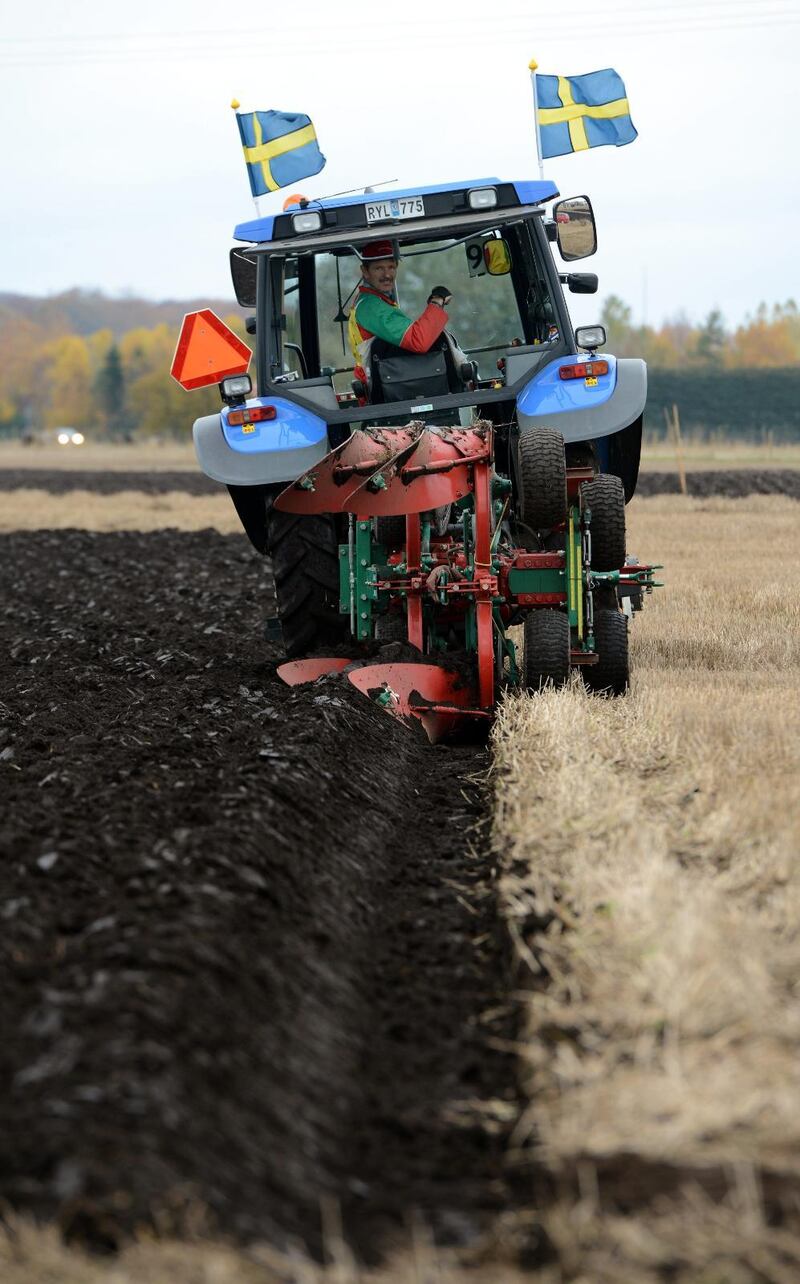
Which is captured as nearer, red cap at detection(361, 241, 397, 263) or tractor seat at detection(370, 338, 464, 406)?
red cap at detection(361, 241, 397, 263)

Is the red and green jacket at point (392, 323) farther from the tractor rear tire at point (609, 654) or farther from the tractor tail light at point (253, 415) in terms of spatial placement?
the tractor rear tire at point (609, 654)

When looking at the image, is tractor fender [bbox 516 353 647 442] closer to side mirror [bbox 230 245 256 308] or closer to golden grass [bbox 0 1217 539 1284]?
side mirror [bbox 230 245 256 308]

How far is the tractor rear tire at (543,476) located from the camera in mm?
6652

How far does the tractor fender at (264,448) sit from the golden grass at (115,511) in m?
13.1

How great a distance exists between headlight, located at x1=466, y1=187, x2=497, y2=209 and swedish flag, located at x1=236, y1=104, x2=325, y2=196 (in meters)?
2.02

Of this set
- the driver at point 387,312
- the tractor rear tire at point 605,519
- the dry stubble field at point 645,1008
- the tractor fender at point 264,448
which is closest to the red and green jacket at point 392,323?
the driver at point 387,312

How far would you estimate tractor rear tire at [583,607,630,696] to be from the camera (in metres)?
7.30

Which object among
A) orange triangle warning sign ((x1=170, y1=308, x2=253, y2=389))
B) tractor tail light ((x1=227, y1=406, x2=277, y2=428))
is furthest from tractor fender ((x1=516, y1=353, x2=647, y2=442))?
orange triangle warning sign ((x1=170, y1=308, x2=253, y2=389))

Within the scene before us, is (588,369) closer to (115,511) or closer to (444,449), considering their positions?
(444,449)

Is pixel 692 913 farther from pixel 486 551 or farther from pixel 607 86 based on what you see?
pixel 607 86

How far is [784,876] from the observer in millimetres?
4004

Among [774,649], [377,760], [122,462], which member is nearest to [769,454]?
[122,462]

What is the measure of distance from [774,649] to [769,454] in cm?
3734

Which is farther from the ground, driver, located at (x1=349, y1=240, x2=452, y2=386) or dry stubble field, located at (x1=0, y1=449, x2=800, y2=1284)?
driver, located at (x1=349, y1=240, x2=452, y2=386)
